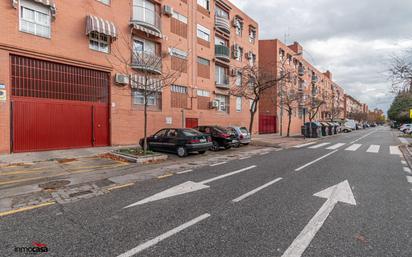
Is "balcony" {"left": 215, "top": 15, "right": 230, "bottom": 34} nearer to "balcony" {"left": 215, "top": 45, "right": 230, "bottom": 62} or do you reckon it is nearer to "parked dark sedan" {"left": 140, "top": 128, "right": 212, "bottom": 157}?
"balcony" {"left": 215, "top": 45, "right": 230, "bottom": 62}

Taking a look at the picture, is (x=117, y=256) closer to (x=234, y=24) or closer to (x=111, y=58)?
(x=111, y=58)

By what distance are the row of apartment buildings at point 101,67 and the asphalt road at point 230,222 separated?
26.5 feet

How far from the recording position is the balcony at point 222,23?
2320 cm

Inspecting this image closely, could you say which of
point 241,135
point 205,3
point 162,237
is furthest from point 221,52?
point 162,237

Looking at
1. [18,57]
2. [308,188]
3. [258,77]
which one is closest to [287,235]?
[308,188]

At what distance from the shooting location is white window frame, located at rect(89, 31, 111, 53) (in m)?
13.5

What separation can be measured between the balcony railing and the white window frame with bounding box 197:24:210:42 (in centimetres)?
508

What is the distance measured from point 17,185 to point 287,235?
22.2 feet

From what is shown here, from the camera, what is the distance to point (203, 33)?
22.0 m

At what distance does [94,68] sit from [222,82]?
46.2 feet

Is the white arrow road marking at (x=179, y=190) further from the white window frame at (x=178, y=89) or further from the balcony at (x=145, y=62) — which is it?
the white window frame at (x=178, y=89)

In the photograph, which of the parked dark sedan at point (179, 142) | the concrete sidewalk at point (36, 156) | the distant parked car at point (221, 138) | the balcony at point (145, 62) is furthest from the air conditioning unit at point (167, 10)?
the concrete sidewalk at point (36, 156)

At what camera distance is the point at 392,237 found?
10.8 ft

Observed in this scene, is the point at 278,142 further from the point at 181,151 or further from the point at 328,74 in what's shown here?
the point at 328,74
